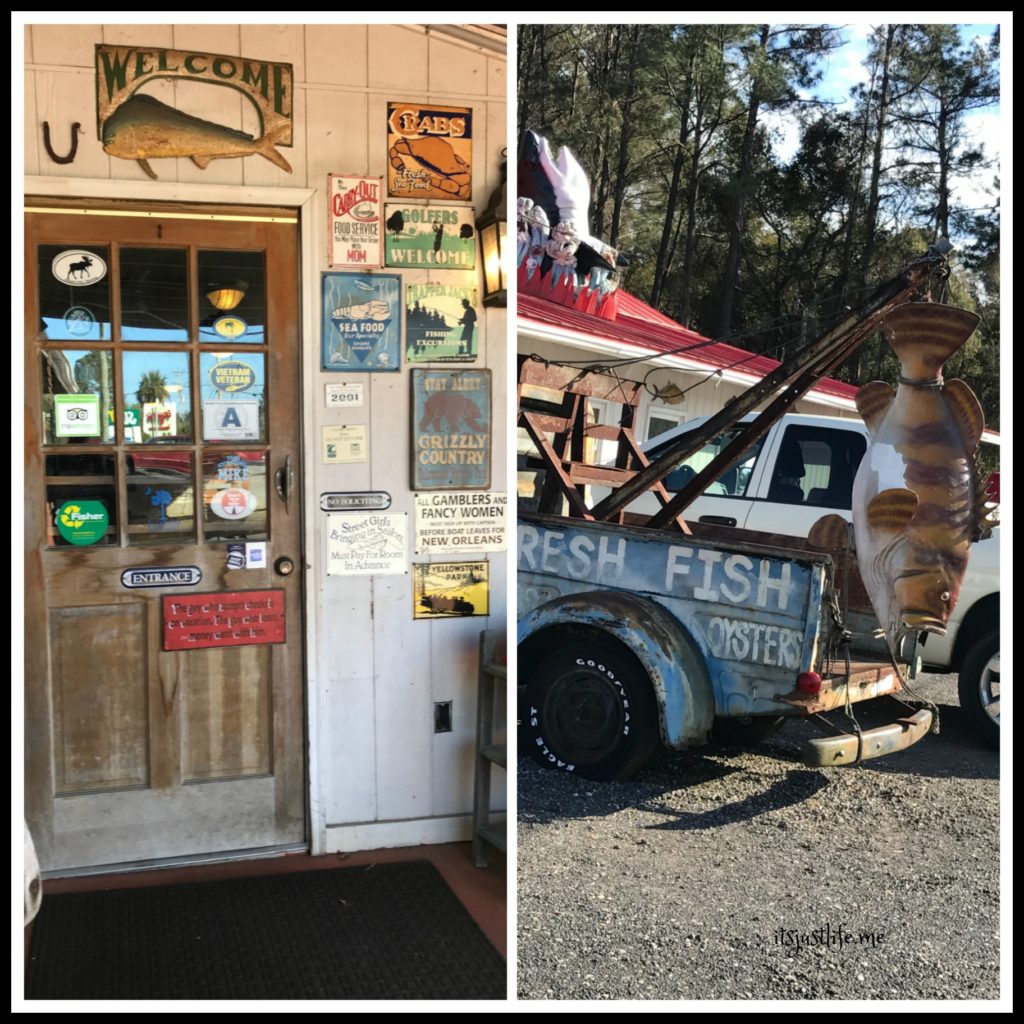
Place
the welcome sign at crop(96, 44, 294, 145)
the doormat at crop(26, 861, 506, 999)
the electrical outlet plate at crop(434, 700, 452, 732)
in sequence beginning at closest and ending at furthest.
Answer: the doormat at crop(26, 861, 506, 999), the welcome sign at crop(96, 44, 294, 145), the electrical outlet plate at crop(434, 700, 452, 732)

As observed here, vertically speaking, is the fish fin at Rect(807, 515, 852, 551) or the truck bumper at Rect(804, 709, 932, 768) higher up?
the fish fin at Rect(807, 515, 852, 551)

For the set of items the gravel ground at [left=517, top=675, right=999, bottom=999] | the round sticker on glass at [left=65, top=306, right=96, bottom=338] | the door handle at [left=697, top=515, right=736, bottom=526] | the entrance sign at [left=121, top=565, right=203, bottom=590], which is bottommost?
the gravel ground at [left=517, top=675, right=999, bottom=999]

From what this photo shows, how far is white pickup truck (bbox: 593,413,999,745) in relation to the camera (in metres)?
2.62

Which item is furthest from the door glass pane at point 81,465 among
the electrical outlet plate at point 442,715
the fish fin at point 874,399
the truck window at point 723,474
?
the fish fin at point 874,399

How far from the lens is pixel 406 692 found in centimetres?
401

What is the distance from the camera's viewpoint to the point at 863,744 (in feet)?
8.52

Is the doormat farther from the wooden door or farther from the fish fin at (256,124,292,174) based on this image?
the fish fin at (256,124,292,174)

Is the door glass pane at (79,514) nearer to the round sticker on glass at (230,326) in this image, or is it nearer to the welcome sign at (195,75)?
the round sticker on glass at (230,326)

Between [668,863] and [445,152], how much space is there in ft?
7.93

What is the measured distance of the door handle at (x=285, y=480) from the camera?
3.82 meters

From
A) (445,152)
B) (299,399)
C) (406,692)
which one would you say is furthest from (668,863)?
(445,152)

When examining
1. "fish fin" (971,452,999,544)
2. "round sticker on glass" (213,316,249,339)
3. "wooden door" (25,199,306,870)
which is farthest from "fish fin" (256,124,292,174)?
"fish fin" (971,452,999,544)

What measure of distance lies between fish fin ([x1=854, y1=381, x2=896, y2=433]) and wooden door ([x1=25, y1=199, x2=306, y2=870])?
1954 mm

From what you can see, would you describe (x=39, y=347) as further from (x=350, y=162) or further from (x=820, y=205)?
(x=820, y=205)
